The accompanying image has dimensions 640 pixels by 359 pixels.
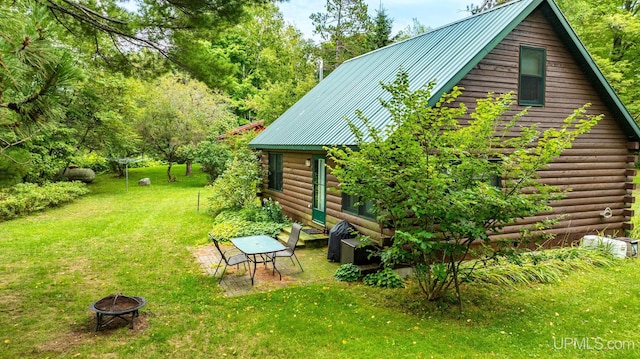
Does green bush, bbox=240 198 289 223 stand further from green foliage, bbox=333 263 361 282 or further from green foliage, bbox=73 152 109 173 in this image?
green foliage, bbox=73 152 109 173

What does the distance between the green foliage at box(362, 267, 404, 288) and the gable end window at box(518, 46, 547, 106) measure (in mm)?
5024

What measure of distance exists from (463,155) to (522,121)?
448 cm

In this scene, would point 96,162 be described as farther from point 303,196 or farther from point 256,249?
point 256,249

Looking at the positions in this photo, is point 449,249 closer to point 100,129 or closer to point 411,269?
point 411,269

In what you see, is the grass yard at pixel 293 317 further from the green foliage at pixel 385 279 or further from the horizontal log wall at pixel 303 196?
the horizontal log wall at pixel 303 196

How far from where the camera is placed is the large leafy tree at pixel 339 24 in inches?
1224

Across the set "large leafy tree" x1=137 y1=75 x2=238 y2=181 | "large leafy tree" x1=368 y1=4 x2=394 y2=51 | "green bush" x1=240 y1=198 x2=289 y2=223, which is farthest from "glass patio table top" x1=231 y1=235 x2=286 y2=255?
"large leafy tree" x1=368 y1=4 x2=394 y2=51

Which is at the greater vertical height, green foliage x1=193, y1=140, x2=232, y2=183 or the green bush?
green foliage x1=193, y1=140, x2=232, y2=183

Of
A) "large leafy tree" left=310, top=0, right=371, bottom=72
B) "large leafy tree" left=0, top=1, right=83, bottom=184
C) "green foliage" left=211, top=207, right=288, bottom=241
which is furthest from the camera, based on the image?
"large leafy tree" left=310, top=0, right=371, bottom=72

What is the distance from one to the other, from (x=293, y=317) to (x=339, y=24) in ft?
96.1

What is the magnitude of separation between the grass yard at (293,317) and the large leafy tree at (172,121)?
566 inches

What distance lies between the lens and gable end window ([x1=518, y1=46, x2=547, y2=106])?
9.19m

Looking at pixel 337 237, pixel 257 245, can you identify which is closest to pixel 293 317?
pixel 257 245

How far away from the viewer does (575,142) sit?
9.90 m
